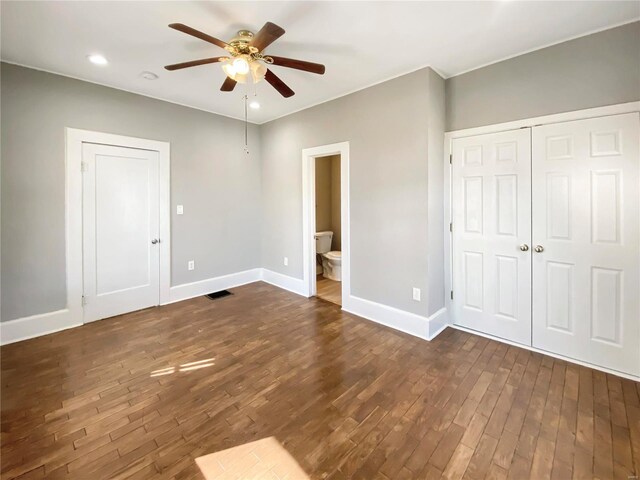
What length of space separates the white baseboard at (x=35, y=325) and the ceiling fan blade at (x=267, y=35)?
11.2 feet

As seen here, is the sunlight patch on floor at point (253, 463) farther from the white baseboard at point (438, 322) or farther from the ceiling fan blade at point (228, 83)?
the ceiling fan blade at point (228, 83)

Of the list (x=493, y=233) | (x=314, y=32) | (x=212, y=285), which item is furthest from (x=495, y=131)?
(x=212, y=285)

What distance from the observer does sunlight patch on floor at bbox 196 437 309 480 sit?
4.93ft

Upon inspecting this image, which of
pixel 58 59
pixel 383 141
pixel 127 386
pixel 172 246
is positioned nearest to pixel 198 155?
pixel 172 246

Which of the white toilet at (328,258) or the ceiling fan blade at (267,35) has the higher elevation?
the ceiling fan blade at (267,35)

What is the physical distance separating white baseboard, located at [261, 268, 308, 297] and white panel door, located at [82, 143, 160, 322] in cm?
169

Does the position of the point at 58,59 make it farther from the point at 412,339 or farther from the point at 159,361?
the point at 412,339

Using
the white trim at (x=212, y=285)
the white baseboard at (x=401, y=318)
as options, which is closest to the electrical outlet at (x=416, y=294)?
the white baseboard at (x=401, y=318)

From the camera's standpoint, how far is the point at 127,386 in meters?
2.24

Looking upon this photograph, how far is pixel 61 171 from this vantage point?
10.3 ft

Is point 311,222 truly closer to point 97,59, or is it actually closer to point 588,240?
point 97,59

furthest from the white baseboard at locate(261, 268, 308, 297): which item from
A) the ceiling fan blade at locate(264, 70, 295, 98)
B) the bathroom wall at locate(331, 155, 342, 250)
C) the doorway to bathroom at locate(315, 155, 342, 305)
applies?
the ceiling fan blade at locate(264, 70, 295, 98)

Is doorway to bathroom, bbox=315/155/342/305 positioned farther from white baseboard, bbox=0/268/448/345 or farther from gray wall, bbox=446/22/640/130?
gray wall, bbox=446/22/640/130

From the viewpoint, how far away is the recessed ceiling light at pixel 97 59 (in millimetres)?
2697
